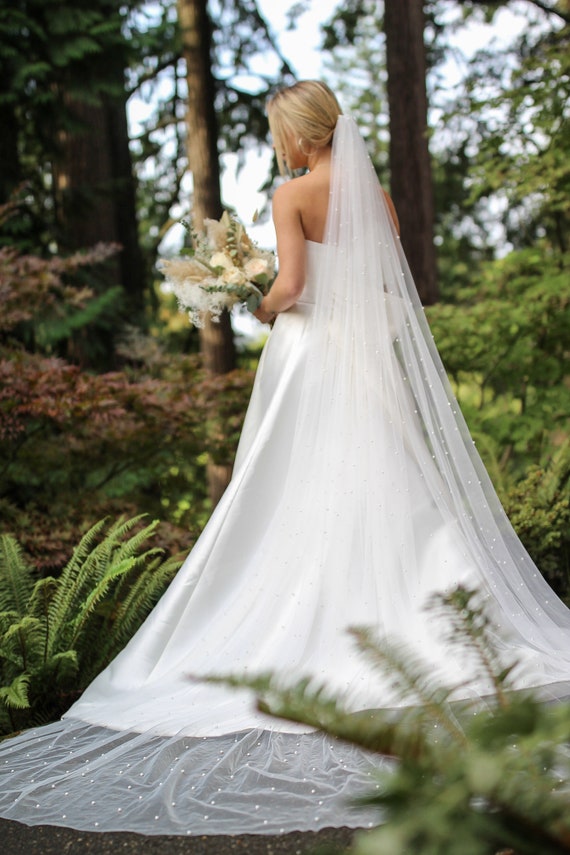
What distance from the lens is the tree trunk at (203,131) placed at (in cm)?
948

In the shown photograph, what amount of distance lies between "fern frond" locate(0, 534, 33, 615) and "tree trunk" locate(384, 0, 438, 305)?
5.37m

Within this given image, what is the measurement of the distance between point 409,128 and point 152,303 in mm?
4386

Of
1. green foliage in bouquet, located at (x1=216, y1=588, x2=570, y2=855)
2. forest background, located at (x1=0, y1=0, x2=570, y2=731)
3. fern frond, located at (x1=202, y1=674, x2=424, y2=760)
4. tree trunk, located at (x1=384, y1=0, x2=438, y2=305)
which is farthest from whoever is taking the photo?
tree trunk, located at (x1=384, y1=0, x2=438, y2=305)

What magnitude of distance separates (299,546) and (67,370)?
7.46 ft

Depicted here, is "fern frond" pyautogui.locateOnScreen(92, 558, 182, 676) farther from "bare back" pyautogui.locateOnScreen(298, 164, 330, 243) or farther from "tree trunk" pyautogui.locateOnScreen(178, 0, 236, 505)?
"tree trunk" pyautogui.locateOnScreen(178, 0, 236, 505)

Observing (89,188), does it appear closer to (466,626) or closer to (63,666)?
(63,666)

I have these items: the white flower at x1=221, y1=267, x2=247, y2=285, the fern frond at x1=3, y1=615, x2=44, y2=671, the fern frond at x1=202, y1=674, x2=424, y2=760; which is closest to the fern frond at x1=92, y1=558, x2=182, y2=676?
the fern frond at x1=3, y1=615, x2=44, y2=671

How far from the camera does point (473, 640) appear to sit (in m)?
1.54

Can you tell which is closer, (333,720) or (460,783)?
(460,783)

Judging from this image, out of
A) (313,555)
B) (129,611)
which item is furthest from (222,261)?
(129,611)

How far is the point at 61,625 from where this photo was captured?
368 cm

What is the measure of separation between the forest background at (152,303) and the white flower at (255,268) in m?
1.24

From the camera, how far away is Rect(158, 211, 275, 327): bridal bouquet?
12.7 ft

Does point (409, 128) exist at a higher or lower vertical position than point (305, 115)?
higher
